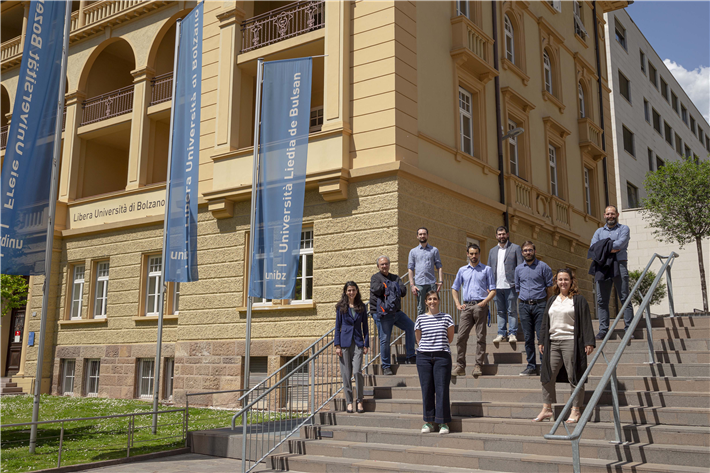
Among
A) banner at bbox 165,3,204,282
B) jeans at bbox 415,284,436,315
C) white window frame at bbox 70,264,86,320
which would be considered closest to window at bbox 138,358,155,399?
white window frame at bbox 70,264,86,320

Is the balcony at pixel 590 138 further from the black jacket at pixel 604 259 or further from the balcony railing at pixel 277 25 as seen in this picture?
the black jacket at pixel 604 259

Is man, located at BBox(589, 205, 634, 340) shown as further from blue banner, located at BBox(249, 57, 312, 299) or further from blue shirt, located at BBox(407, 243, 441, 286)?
blue banner, located at BBox(249, 57, 312, 299)

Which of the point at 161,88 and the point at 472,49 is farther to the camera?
the point at 161,88

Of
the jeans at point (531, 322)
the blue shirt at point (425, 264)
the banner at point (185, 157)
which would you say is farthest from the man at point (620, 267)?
the banner at point (185, 157)

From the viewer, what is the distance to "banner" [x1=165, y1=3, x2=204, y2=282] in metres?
11.9

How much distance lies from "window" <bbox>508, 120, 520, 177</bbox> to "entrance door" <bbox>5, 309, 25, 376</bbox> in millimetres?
18288

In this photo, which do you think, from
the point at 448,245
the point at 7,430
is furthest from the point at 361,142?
the point at 7,430

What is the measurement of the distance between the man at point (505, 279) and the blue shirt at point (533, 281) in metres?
0.99

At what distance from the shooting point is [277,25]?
54.0 ft

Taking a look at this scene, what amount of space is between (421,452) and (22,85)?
342 inches

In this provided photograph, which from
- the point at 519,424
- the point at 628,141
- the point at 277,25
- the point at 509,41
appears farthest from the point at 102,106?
the point at 628,141

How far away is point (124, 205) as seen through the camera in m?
19.3

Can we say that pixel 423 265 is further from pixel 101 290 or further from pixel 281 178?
pixel 101 290

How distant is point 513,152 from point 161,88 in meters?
11.3
